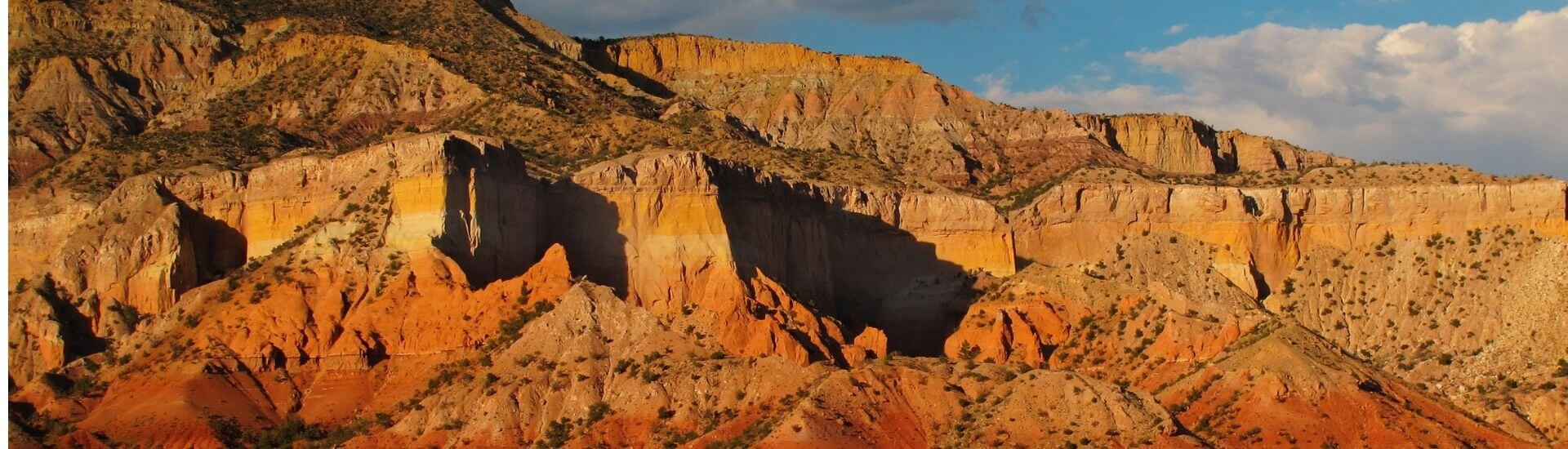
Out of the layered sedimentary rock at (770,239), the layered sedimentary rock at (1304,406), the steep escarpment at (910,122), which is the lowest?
the layered sedimentary rock at (1304,406)

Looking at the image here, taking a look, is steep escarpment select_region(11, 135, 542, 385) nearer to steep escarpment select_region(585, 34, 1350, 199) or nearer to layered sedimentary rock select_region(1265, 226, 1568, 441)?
layered sedimentary rock select_region(1265, 226, 1568, 441)

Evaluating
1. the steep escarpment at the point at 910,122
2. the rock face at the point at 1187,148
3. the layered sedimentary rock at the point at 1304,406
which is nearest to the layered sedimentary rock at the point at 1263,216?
the steep escarpment at the point at 910,122

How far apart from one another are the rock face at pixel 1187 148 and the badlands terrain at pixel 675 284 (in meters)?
10.1

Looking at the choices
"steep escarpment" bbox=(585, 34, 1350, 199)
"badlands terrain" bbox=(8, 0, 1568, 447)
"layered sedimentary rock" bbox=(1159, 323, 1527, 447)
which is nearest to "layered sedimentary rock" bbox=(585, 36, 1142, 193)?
"steep escarpment" bbox=(585, 34, 1350, 199)

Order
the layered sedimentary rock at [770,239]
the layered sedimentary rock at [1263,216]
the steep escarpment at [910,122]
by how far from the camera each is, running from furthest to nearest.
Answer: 1. the steep escarpment at [910,122]
2. the layered sedimentary rock at [1263,216]
3. the layered sedimentary rock at [770,239]

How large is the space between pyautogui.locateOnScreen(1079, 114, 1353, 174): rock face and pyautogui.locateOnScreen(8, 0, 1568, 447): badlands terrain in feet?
33.1

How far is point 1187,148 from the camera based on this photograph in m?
128

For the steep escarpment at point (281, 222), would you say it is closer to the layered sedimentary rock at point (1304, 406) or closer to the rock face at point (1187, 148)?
the layered sedimentary rock at point (1304, 406)

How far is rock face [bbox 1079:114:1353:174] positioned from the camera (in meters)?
126

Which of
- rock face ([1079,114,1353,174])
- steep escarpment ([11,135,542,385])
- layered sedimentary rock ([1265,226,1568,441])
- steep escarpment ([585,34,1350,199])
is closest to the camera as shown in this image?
steep escarpment ([11,135,542,385])

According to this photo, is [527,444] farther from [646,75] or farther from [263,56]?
[646,75]

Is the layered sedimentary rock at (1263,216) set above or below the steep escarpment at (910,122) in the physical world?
below

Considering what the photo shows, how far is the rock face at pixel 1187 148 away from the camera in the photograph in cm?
12562

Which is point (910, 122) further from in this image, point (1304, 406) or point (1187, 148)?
point (1304, 406)
